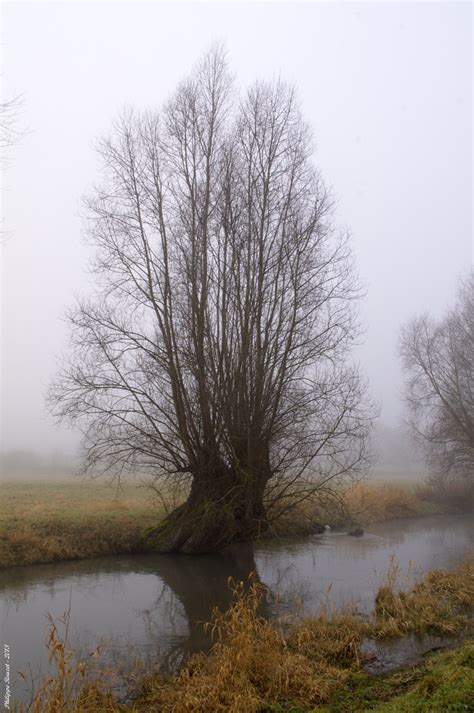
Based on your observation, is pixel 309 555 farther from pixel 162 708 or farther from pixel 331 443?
pixel 162 708

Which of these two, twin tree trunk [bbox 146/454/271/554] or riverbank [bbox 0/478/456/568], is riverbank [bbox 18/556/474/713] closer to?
twin tree trunk [bbox 146/454/271/554]

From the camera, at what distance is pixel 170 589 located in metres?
13.2

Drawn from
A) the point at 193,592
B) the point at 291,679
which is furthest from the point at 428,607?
the point at 193,592

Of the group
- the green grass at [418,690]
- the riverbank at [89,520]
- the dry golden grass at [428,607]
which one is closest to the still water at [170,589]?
the riverbank at [89,520]

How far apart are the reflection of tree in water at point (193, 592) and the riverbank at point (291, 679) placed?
105 cm

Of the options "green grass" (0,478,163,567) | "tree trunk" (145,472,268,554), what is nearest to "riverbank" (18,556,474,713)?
"tree trunk" (145,472,268,554)

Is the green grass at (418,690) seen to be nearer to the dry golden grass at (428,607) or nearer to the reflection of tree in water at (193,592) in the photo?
the dry golden grass at (428,607)

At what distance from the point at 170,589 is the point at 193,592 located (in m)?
0.59

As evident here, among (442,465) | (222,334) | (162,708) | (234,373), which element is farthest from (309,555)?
(442,465)

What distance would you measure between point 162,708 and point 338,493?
10664mm

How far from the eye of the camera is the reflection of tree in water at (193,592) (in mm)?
9391

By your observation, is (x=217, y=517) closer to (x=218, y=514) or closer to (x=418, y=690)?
(x=218, y=514)

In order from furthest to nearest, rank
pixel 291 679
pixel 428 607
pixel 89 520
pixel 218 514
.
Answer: pixel 89 520 < pixel 218 514 < pixel 428 607 < pixel 291 679

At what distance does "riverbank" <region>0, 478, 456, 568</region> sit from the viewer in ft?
49.2
